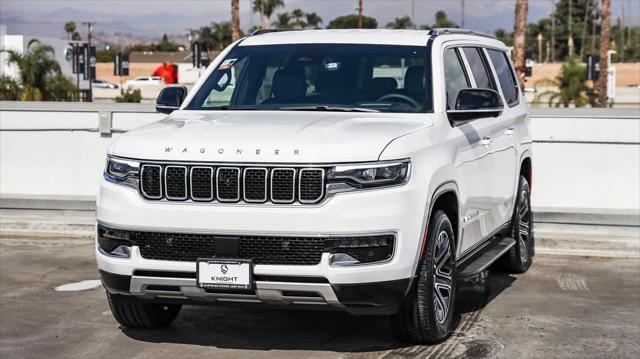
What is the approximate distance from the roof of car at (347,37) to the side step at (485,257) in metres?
1.59

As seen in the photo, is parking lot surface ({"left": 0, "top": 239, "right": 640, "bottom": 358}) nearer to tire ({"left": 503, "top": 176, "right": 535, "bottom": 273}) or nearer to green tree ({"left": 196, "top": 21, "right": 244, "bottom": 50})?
tire ({"left": 503, "top": 176, "right": 535, "bottom": 273})

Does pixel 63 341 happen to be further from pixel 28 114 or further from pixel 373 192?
pixel 28 114

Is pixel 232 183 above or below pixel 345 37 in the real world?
below

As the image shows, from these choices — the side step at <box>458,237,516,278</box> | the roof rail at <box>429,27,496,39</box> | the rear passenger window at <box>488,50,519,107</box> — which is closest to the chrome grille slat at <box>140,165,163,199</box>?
the side step at <box>458,237,516,278</box>

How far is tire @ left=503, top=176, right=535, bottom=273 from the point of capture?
9805mm

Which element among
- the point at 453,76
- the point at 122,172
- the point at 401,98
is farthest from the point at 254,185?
the point at 453,76

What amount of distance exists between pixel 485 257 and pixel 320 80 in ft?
6.18

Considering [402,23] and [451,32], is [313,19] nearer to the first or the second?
[402,23]

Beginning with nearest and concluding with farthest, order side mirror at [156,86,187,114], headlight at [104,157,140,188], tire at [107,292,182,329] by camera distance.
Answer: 1. headlight at [104,157,140,188]
2. tire at [107,292,182,329]
3. side mirror at [156,86,187,114]

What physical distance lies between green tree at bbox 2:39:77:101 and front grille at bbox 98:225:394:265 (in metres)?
39.2

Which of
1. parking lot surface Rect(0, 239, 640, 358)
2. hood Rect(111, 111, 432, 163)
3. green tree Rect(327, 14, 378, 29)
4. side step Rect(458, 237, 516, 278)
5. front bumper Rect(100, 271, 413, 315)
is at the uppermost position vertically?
green tree Rect(327, 14, 378, 29)

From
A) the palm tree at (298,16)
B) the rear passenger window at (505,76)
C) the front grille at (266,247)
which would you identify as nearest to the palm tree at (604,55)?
the rear passenger window at (505,76)

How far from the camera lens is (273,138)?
21.1ft

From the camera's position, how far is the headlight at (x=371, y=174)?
20.5 feet
